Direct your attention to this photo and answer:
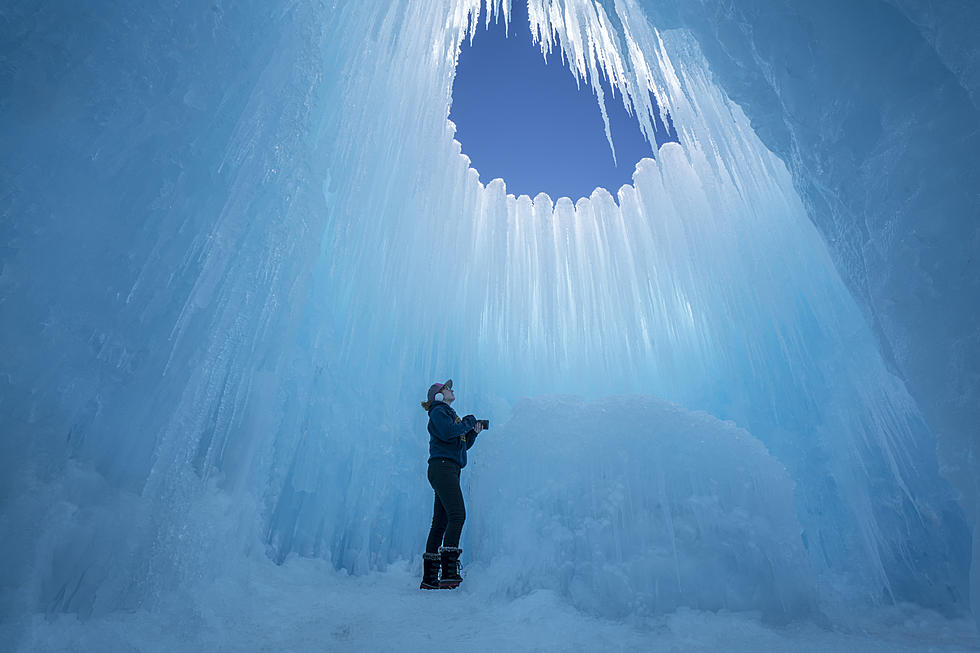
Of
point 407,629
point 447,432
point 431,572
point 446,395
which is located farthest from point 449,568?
point 446,395

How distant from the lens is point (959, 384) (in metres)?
2.04

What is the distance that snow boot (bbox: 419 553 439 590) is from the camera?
3184mm

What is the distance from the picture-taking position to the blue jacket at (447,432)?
3420 mm

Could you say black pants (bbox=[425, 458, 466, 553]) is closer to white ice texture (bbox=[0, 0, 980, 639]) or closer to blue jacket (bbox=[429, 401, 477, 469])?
blue jacket (bbox=[429, 401, 477, 469])

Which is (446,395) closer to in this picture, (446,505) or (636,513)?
(446,505)

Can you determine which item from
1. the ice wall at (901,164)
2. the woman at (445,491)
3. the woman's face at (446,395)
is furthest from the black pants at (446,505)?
the ice wall at (901,164)

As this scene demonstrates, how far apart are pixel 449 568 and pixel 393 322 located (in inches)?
145

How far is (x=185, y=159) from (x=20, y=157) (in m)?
0.69

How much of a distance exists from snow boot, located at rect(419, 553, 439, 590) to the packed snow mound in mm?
295

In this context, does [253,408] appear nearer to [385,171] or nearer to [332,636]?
[332,636]

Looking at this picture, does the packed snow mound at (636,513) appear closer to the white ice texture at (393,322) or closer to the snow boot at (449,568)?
the white ice texture at (393,322)

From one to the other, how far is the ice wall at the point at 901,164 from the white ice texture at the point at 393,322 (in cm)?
1

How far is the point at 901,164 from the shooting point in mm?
2279

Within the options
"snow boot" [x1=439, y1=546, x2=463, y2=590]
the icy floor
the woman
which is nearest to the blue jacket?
the woman
